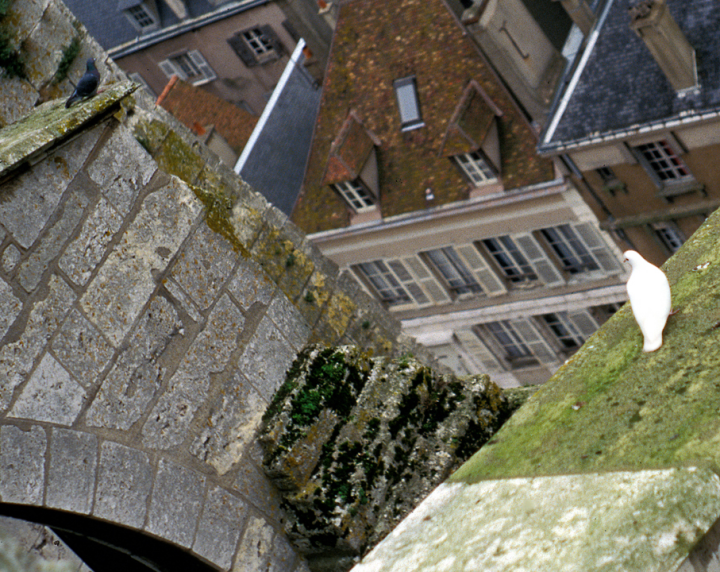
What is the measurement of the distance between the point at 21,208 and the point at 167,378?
803mm

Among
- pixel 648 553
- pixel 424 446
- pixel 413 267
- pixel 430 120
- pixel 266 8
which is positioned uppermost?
pixel 648 553

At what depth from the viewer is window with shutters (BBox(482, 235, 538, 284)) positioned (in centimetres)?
2134

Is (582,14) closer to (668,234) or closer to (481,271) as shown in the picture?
(668,234)

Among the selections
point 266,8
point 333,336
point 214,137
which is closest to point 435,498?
point 333,336

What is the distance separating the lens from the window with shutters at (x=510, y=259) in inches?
840

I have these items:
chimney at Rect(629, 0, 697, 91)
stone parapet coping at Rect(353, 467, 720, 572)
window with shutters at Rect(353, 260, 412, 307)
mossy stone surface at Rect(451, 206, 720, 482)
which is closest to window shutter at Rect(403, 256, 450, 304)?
window with shutters at Rect(353, 260, 412, 307)

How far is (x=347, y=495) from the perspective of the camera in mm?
3387

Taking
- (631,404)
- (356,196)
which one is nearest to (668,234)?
(356,196)

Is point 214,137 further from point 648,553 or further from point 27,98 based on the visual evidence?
point 648,553

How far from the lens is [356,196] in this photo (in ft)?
70.6

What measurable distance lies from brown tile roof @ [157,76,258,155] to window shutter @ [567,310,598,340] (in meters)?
10.1

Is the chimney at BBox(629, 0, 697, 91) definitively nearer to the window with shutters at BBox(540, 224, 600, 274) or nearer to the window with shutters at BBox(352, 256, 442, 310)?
the window with shutters at BBox(540, 224, 600, 274)

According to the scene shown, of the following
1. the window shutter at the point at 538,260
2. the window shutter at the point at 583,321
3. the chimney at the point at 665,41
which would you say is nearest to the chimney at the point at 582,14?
the chimney at the point at 665,41

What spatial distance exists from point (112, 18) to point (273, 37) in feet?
22.9
